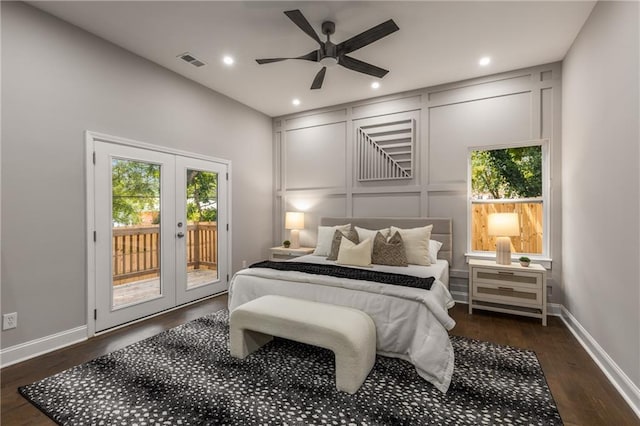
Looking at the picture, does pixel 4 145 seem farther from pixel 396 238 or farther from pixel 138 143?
pixel 396 238

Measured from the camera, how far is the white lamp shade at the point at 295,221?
512 cm

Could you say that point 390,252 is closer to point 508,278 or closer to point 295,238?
point 508,278

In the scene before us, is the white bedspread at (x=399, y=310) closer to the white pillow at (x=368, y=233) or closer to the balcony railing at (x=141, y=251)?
the white pillow at (x=368, y=233)

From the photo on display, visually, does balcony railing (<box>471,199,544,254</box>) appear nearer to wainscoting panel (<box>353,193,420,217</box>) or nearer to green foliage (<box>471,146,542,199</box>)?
green foliage (<box>471,146,542,199</box>)

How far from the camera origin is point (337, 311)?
233cm

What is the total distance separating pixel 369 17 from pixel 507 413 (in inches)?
129

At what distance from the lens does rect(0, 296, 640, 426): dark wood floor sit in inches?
72.3

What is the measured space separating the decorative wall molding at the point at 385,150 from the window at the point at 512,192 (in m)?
0.88

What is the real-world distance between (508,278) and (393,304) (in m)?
1.90

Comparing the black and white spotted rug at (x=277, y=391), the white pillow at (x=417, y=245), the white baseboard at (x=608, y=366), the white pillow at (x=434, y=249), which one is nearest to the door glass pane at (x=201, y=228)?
the black and white spotted rug at (x=277, y=391)

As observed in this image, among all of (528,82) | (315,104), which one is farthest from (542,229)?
(315,104)

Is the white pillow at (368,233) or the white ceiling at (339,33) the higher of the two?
the white ceiling at (339,33)

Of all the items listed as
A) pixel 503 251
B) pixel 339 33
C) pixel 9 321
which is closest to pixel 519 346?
pixel 503 251

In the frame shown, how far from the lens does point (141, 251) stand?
3.50m
